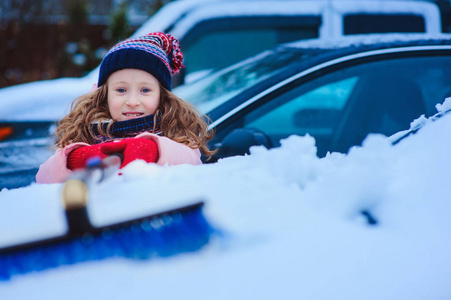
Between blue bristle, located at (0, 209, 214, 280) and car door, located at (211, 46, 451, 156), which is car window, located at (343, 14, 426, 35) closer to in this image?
car door, located at (211, 46, 451, 156)

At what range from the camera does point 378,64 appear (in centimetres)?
222

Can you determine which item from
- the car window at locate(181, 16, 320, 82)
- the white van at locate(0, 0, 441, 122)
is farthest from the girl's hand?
the car window at locate(181, 16, 320, 82)

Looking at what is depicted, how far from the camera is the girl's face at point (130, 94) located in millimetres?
1659

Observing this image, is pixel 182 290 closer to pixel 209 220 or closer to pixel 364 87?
pixel 209 220

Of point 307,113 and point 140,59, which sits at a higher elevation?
point 140,59

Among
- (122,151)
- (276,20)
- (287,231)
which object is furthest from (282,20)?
(287,231)

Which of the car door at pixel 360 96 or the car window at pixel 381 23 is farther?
the car window at pixel 381 23

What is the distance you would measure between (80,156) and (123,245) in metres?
0.78

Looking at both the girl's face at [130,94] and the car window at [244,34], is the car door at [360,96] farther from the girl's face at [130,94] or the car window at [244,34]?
the car window at [244,34]

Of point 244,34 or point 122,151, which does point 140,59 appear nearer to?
point 122,151

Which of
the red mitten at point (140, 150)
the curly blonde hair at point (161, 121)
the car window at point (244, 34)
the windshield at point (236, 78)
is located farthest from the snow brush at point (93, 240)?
the car window at point (244, 34)

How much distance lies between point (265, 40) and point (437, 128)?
3306 millimetres

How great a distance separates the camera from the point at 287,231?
2.67ft

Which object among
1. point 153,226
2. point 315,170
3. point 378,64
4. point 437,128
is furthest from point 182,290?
point 378,64
